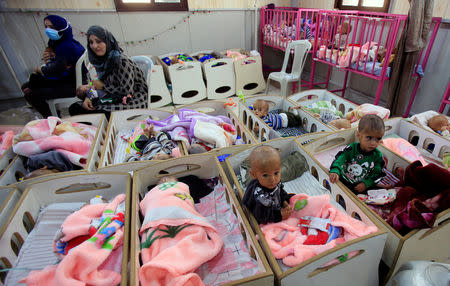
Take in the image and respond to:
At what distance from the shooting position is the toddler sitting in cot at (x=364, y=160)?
1.30m

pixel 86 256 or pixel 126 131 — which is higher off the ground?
pixel 86 256

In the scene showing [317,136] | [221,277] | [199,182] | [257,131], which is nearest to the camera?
[221,277]

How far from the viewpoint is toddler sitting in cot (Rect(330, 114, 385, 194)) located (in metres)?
1.30

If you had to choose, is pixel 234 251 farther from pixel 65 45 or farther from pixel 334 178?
pixel 65 45

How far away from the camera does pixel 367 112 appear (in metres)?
2.11

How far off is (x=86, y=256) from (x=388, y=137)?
2.07 metres

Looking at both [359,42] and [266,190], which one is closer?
[266,190]

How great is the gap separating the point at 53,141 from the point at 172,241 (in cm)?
112

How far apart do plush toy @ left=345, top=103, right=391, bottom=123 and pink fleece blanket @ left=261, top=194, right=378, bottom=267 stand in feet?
4.32

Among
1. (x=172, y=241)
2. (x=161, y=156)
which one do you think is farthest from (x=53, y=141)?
(x=172, y=241)

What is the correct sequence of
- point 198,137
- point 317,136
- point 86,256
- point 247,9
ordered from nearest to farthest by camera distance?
point 86,256 < point 317,136 < point 198,137 < point 247,9

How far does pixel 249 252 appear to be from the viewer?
1068mm

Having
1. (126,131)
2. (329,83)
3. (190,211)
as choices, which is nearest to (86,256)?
(190,211)

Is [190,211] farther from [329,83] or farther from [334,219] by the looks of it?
[329,83]
